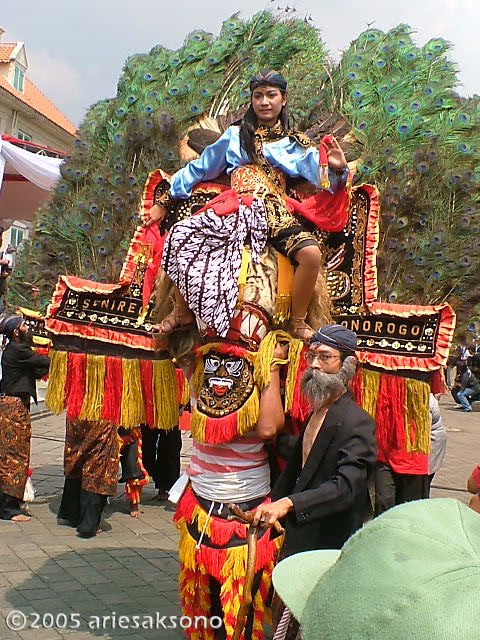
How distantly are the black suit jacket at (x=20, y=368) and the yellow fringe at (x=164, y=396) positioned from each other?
7.99 feet

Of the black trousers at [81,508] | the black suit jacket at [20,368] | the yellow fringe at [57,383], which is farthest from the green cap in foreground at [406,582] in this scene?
the black suit jacket at [20,368]

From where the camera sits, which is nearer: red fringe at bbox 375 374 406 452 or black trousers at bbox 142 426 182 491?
red fringe at bbox 375 374 406 452

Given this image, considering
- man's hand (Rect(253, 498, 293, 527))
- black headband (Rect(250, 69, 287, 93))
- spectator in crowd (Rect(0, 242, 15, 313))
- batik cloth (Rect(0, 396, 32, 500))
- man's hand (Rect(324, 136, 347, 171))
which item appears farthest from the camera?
spectator in crowd (Rect(0, 242, 15, 313))

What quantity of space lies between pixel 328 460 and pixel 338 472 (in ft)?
0.24

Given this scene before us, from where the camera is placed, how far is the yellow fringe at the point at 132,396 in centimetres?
Answer: 378

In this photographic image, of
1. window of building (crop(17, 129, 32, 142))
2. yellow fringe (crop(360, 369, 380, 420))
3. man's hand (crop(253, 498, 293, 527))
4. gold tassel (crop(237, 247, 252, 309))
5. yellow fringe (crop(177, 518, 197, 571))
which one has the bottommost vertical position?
yellow fringe (crop(177, 518, 197, 571))

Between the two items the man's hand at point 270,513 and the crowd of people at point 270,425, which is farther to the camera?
the crowd of people at point 270,425

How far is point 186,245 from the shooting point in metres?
3.06

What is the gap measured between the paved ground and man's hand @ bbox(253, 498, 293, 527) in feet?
6.00

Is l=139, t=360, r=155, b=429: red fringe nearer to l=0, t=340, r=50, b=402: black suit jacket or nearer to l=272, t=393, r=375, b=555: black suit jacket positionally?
l=272, t=393, r=375, b=555: black suit jacket

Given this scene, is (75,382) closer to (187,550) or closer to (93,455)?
(187,550)

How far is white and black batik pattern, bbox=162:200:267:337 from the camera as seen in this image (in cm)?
301

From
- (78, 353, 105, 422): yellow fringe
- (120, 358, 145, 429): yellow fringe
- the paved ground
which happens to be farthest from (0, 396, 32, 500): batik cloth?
(120, 358, 145, 429): yellow fringe

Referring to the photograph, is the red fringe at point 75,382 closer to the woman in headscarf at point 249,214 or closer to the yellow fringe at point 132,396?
the yellow fringe at point 132,396
